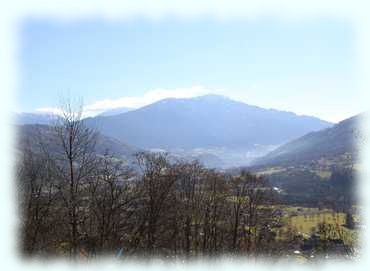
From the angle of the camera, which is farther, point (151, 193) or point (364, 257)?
point (151, 193)

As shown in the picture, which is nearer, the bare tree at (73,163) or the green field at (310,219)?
the bare tree at (73,163)

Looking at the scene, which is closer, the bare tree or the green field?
the bare tree

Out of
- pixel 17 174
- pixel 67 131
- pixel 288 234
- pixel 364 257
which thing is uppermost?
pixel 67 131

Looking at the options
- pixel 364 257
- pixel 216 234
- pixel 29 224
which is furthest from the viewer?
pixel 216 234

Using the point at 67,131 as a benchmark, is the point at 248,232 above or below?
below

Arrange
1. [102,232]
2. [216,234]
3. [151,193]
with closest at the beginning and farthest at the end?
[102,232] < [151,193] < [216,234]

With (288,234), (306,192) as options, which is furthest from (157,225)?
(306,192)

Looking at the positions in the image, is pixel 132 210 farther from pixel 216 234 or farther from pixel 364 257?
pixel 364 257

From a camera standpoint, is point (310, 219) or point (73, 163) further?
point (310, 219)

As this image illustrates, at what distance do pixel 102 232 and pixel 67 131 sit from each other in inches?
136

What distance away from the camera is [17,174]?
38.4ft

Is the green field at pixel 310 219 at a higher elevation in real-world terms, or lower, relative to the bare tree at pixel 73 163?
lower

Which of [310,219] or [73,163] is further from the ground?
[73,163]

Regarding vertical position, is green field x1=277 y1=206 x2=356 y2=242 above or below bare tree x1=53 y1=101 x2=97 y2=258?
below
